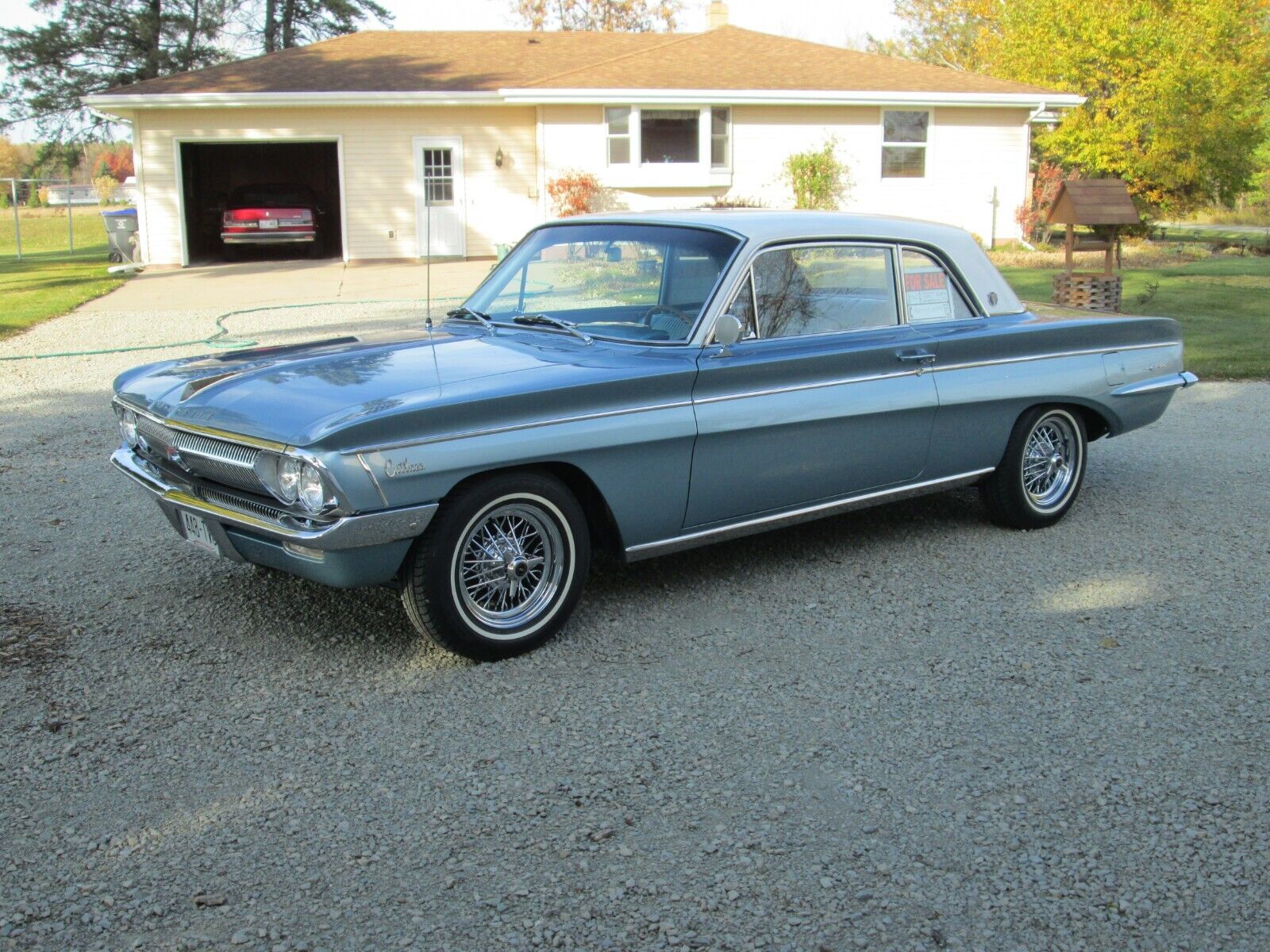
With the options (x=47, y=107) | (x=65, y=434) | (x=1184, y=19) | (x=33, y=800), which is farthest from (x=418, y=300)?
(x=47, y=107)

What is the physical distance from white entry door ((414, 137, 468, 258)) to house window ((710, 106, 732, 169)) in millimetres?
4856

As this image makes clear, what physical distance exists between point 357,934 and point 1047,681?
2.50m

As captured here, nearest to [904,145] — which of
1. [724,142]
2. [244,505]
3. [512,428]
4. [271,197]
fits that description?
[724,142]

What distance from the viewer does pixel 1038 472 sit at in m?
5.98

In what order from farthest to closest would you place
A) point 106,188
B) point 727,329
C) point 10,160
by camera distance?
point 10,160
point 106,188
point 727,329

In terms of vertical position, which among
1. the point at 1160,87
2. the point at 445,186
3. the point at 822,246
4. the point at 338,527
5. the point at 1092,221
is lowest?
the point at 338,527

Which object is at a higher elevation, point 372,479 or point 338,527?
point 372,479

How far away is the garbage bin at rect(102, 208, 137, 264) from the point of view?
919 inches

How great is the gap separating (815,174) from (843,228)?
19.5 m

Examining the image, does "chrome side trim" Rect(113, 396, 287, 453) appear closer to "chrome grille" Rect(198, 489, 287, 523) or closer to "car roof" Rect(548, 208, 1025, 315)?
"chrome grille" Rect(198, 489, 287, 523)

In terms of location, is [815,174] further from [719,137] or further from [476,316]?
[476,316]

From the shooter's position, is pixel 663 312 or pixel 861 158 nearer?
pixel 663 312

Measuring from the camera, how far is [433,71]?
24219 mm

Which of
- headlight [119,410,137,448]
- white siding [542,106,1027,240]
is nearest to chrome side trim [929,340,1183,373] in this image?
headlight [119,410,137,448]
